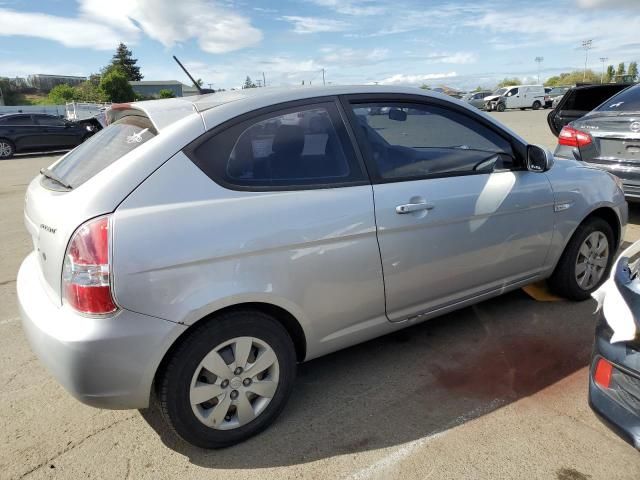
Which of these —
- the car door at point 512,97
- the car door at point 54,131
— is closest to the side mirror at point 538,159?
the car door at point 54,131

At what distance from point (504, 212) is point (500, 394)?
A: 111cm

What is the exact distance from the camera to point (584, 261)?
3.83m

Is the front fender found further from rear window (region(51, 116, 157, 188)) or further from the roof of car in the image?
rear window (region(51, 116, 157, 188))

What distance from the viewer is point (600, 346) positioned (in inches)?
82.0

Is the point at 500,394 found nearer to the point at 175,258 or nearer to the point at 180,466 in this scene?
the point at 180,466

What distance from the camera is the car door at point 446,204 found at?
107 inches

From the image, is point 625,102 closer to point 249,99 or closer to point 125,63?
point 249,99

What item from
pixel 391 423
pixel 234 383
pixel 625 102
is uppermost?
pixel 625 102

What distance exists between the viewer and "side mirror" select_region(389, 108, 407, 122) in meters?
3.02

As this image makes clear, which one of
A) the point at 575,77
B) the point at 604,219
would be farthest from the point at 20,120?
the point at 575,77

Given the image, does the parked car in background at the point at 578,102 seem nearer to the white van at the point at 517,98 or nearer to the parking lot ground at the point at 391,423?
the parking lot ground at the point at 391,423

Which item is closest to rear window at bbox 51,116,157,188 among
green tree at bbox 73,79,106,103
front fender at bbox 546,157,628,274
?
front fender at bbox 546,157,628,274

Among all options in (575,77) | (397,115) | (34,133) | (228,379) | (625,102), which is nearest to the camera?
(228,379)

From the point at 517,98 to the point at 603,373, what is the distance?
43.2m
